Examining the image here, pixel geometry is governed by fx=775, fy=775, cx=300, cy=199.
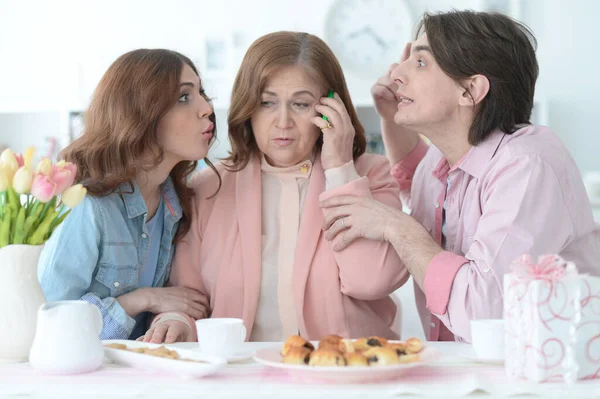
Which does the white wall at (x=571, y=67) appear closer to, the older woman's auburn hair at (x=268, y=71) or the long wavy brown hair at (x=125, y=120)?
the older woman's auburn hair at (x=268, y=71)

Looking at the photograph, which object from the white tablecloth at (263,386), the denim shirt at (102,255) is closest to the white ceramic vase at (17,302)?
the white tablecloth at (263,386)

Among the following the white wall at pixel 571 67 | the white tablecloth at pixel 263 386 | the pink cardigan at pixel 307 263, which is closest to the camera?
the white tablecloth at pixel 263 386

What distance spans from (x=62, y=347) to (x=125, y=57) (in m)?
0.89

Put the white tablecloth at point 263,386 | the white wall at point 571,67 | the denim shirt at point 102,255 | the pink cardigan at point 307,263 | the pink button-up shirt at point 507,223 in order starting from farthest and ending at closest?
1. the white wall at point 571,67
2. the pink cardigan at point 307,263
3. the denim shirt at point 102,255
4. the pink button-up shirt at point 507,223
5. the white tablecloth at point 263,386

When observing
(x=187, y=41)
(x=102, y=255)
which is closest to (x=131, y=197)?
(x=102, y=255)

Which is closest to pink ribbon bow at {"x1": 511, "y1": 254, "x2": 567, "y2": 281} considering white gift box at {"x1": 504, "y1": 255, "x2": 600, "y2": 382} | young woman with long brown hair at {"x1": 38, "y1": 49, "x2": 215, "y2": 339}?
white gift box at {"x1": 504, "y1": 255, "x2": 600, "y2": 382}

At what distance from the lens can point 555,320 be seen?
3.63 feet

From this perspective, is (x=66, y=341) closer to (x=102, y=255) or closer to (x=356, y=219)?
(x=102, y=255)

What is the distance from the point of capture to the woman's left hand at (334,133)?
193cm

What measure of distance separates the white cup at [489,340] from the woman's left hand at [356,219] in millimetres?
512

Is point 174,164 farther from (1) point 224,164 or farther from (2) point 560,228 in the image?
(2) point 560,228

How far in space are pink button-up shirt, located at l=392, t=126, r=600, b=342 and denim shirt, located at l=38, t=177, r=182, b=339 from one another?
0.71 meters

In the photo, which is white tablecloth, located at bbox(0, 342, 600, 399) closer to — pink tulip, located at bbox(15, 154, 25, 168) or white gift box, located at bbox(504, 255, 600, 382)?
white gift box, located at bbox(504, 255, 600, 382)

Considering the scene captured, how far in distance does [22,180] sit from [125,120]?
2.01 feet
